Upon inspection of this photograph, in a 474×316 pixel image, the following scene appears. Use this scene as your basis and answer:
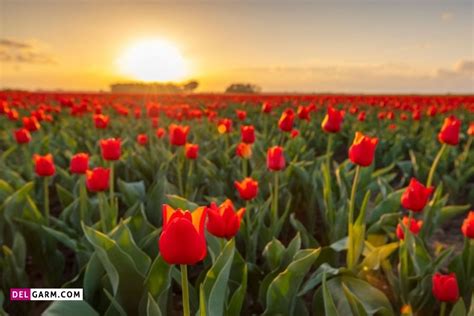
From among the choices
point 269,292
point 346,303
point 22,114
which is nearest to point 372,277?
point 346,303

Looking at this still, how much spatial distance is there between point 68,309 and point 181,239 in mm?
803

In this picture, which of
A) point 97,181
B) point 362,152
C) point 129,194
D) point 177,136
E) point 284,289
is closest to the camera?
point 284,289

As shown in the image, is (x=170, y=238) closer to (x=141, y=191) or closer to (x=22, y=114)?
(x=141, y=191)

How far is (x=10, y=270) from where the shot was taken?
10.1 feet

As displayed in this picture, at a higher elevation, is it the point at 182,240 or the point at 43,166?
the point at 182,240

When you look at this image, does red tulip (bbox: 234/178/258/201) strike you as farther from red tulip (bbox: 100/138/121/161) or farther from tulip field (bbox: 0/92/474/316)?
red tulip (bbox: 100/138/121/161)

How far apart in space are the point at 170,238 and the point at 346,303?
113 cm

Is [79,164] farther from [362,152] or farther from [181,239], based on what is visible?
[181,239]

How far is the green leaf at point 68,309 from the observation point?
1.93 m

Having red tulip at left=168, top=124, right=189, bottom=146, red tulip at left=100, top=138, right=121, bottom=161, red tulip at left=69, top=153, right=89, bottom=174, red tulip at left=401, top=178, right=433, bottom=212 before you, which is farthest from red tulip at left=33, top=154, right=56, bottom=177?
red tulip at left=401, top=178, right=433, bottom=212

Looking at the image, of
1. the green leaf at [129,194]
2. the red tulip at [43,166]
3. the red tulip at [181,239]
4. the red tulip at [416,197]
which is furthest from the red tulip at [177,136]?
the red tulip at [181,239]

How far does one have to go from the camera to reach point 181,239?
54.6 inches

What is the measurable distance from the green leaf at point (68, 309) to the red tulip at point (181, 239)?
733 millimetres

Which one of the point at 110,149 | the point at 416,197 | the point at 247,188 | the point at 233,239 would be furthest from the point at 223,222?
the point at 110,149
